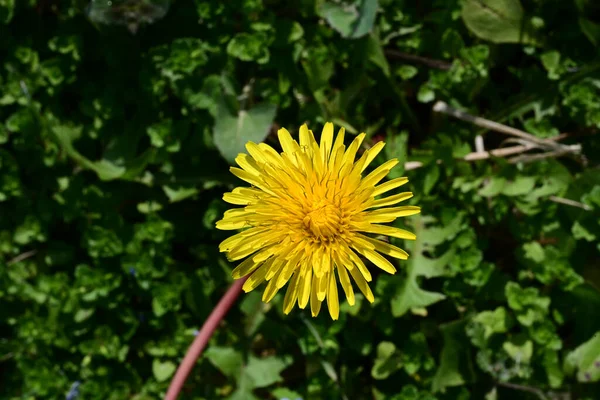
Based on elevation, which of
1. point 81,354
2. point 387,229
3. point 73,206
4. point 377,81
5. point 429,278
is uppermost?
point 387,229

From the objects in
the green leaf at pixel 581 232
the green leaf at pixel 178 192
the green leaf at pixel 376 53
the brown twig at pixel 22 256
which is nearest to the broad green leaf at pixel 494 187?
the green leaf at pixel 581 232

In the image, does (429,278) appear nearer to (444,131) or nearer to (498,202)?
Result: (498,202)

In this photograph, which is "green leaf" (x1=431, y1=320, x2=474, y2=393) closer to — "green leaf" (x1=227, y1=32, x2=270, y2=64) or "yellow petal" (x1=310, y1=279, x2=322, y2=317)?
"yellow petal" (x1=310, y1=279, x2=322, y2=317)

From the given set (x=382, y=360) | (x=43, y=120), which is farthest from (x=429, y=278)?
(x=43, y=120)

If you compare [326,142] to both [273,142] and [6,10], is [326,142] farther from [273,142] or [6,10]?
[6,10]

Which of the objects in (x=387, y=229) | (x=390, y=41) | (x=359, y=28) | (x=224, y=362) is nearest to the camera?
(x=387, y=229)

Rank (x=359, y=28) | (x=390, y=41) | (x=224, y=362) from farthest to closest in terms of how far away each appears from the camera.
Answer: (x=390, y=41) → (x=224, y=362) → (x=359, y=28)

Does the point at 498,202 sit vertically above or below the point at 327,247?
below

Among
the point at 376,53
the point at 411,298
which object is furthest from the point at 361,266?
the point at 376,53
